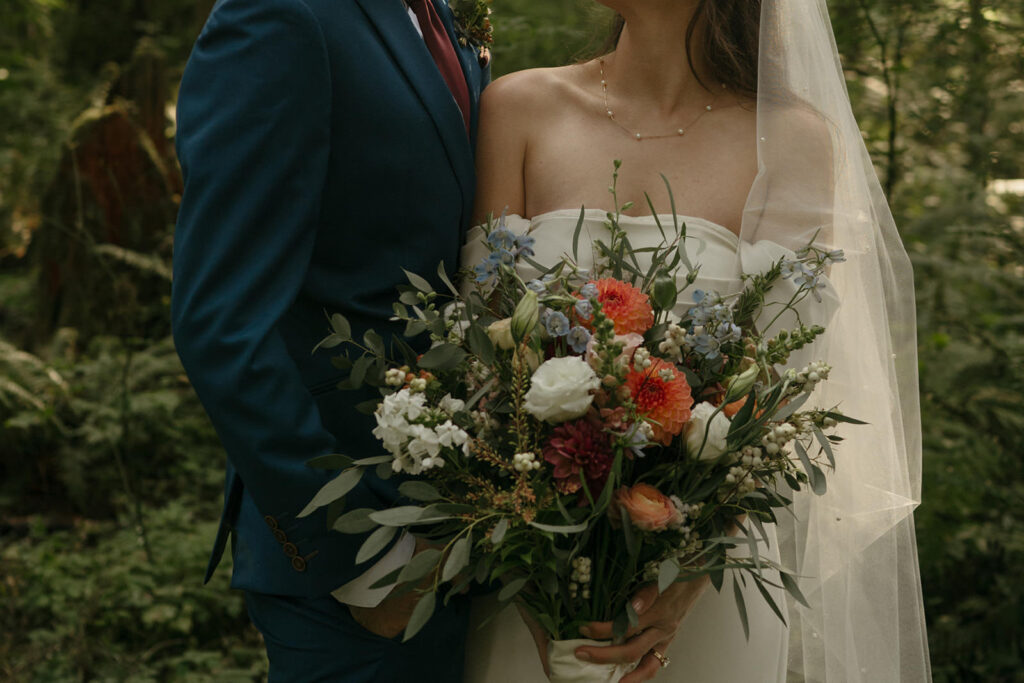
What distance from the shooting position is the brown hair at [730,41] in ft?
7.29

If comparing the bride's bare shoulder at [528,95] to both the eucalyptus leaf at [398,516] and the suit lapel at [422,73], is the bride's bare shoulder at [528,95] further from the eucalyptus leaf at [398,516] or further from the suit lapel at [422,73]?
the eucalyptus leaf at [398,516]

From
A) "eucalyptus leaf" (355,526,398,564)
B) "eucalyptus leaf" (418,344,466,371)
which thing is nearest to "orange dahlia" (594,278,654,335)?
"eucalyptus leaf" (418,344,466,371)

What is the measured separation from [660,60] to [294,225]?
1.11 m

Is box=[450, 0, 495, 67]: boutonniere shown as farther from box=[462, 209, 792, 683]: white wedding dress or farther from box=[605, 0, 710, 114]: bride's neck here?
box=[462, 209, 792, 683]: white wedding dress

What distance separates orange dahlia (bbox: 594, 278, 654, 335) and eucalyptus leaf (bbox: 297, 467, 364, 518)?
0.51 metres

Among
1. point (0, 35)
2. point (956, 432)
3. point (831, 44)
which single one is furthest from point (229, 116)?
point (0, 35)

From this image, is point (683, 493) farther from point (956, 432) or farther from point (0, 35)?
point (0, 35)

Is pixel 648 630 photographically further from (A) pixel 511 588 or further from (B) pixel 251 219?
Answer: (B) pixel 251 219

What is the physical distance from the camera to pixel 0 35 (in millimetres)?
6953

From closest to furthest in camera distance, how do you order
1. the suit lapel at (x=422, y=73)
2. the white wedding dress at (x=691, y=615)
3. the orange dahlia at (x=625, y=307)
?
the orange dahlia at (x=625, y=307) < the suit lapel at (x=422, y=73) < the white wedding dress at (x=691, y=615)

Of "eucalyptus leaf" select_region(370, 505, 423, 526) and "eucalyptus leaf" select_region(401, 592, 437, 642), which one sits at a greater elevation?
"eucalyptus leaf" select_region(370, 505, 423, 526)

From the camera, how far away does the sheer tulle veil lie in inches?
76.1

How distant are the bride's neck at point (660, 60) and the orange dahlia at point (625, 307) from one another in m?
0.87

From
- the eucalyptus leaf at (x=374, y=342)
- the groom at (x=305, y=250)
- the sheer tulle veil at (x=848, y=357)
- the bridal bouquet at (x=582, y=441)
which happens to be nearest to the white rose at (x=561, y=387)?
the bridal bouquet at (x=582, y=441)
